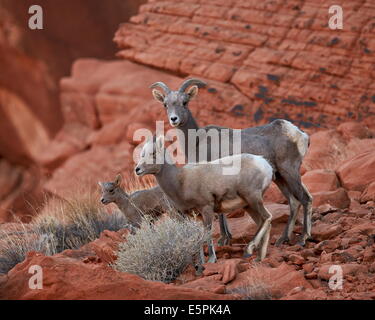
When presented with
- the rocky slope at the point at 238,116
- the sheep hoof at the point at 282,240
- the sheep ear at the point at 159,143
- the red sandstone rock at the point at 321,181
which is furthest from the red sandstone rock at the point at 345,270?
the red sandstone rock at the point at 321,181

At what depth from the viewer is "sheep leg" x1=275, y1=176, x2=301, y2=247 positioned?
9.66m

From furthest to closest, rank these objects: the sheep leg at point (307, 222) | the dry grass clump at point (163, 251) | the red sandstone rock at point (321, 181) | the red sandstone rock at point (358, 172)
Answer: the red sandstone rock at point (321, 181) < the red sandstone rock at point (358, 172) < the sheep leg at point (307, 222) < the dry grass clump at point (163, 251)

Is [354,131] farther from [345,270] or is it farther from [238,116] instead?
[345,270]

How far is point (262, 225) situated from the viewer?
8.75 meters

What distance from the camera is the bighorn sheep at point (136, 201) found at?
10.8 m

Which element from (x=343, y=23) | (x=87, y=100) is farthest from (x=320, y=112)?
(x=87, y=100)

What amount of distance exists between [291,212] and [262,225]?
4.22 feet

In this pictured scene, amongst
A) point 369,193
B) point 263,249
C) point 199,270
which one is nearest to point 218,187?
point 263,249

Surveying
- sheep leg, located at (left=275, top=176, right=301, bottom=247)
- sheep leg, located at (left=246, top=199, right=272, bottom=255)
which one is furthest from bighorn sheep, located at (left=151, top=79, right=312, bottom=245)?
sheep leg, located at (left=246, top=199, right=272, bottom=255)

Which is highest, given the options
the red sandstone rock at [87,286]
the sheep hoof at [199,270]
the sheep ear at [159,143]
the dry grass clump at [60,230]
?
the sheep ear at [159,143]

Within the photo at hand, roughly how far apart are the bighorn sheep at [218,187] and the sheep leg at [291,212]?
843 mm

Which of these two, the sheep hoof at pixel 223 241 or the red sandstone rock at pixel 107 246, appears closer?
the red sandstone rock at pixel 107 246

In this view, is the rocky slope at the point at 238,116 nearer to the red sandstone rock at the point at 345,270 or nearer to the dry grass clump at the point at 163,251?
the red sandstone rock at the point at 345,270

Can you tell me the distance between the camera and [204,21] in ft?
68.2
